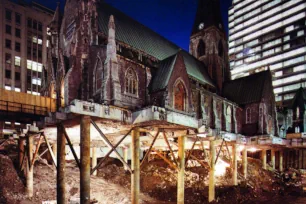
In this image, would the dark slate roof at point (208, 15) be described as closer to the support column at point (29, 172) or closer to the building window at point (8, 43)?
the building window at point (8, 43)

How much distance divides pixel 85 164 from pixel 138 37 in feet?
103

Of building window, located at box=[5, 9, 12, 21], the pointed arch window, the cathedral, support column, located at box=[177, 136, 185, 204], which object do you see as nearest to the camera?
support column, located at box=[177, 136, 185, 204]

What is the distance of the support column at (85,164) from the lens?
10562 mm

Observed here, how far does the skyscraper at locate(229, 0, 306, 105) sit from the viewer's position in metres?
89.9

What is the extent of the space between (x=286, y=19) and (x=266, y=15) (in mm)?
8074

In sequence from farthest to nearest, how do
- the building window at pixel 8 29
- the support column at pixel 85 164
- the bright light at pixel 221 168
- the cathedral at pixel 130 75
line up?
the building window at pixel 8 29 → the cathedral at pixel 130 75 → the bright light at pixel 221 168 → the support column at pixel 85 164

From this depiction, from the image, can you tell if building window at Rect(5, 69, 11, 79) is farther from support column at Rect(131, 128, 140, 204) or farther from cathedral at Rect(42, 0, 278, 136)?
support column at Rect(131, 128, 140, 204)

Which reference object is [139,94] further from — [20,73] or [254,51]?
[254,51]

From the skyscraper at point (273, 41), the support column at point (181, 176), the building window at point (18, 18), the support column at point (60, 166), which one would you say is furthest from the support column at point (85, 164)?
the skyscraper at point (273, 41)

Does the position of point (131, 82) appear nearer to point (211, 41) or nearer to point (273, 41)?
point (211, 41)

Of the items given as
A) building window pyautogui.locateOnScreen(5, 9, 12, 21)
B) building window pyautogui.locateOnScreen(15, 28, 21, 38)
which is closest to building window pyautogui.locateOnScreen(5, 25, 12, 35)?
building window pyautogui.locateOnScreen(15, 28, 21, 38)

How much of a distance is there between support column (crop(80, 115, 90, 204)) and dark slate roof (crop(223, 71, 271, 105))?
4124cm

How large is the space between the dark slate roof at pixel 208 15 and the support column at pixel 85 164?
1904 inches

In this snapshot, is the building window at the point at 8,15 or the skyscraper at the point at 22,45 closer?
the skyscraper at the point at 22,45
